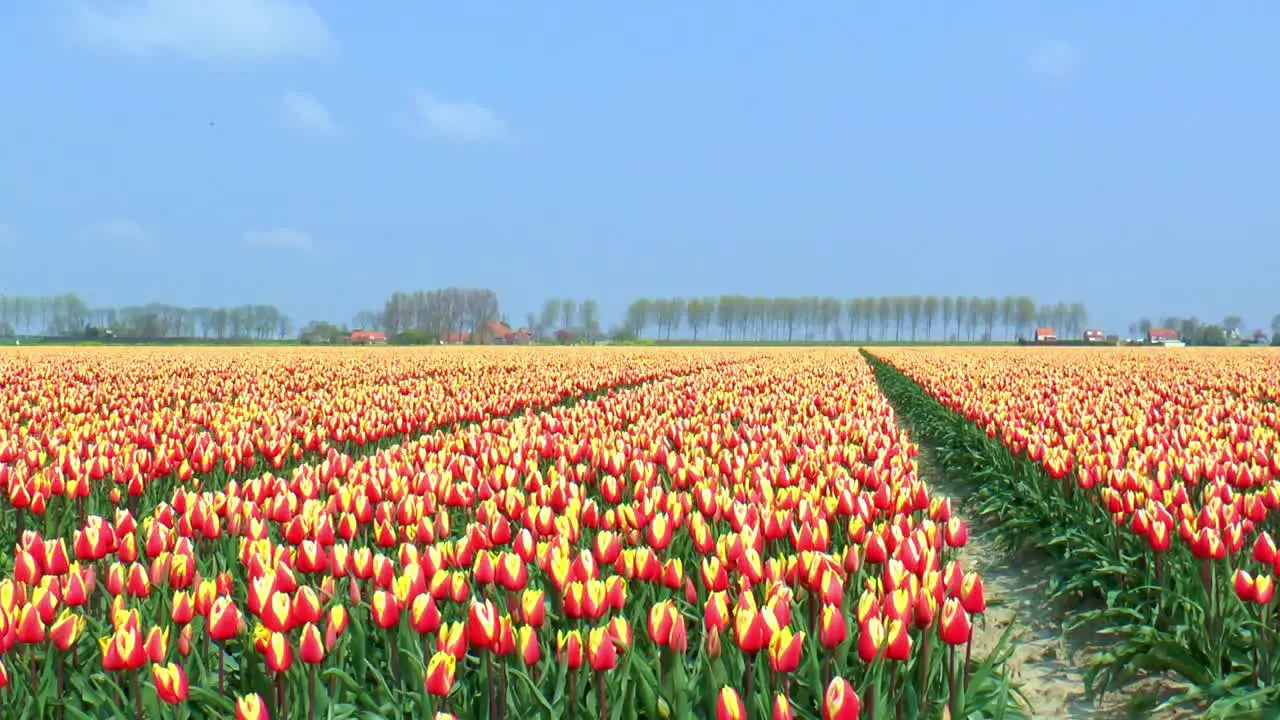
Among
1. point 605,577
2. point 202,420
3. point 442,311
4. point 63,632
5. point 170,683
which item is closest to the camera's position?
point 170,683

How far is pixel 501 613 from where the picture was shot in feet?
12.9

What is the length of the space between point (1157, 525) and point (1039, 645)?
1127 millimetres

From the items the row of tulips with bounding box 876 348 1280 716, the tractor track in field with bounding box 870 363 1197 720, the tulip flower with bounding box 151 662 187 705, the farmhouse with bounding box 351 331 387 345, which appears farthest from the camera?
the farmhouse with bounding box 351 331 387 345

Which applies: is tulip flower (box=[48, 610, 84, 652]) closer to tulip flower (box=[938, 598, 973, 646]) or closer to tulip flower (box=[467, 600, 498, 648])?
tulip flower (box=[467, 600, 498, 648])

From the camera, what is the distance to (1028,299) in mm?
172000

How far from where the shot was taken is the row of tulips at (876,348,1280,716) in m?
4.29

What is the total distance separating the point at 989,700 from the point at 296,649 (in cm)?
270

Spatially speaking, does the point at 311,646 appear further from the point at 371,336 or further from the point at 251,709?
the point at 371,336

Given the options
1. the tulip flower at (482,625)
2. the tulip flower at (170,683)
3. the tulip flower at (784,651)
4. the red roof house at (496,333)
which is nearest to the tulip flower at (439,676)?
the tulip flower at (482,625)

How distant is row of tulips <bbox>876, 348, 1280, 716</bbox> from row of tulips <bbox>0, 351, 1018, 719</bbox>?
1.08 metres

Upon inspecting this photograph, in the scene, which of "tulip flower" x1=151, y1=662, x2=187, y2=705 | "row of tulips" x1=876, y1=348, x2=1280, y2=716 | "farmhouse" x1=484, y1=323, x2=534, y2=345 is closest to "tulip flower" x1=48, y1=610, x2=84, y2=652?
"tulip flower" x1=151, y1=662, x2=187, y2=705

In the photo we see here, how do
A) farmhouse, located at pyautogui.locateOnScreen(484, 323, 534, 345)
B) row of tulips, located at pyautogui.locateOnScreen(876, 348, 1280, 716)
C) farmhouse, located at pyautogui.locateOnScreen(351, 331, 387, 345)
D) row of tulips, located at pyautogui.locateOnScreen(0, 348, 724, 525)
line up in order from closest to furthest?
row of tulips, located at pyautogui.locateOnScreen(876, 348, 1280, 716) → row of tulips, located at pyautogui.locateOnScreen(0, 348, 724, 525) → farmhouse, located at pyautogui.locateOnScreen(351, 331, 387, 345) → farmhouse, located at pyautogui.locateOnScreen(484, 323, 534, 345)

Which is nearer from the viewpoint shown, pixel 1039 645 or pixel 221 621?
pixel 221 621

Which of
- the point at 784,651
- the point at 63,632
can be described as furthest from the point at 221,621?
the point at 784,651
